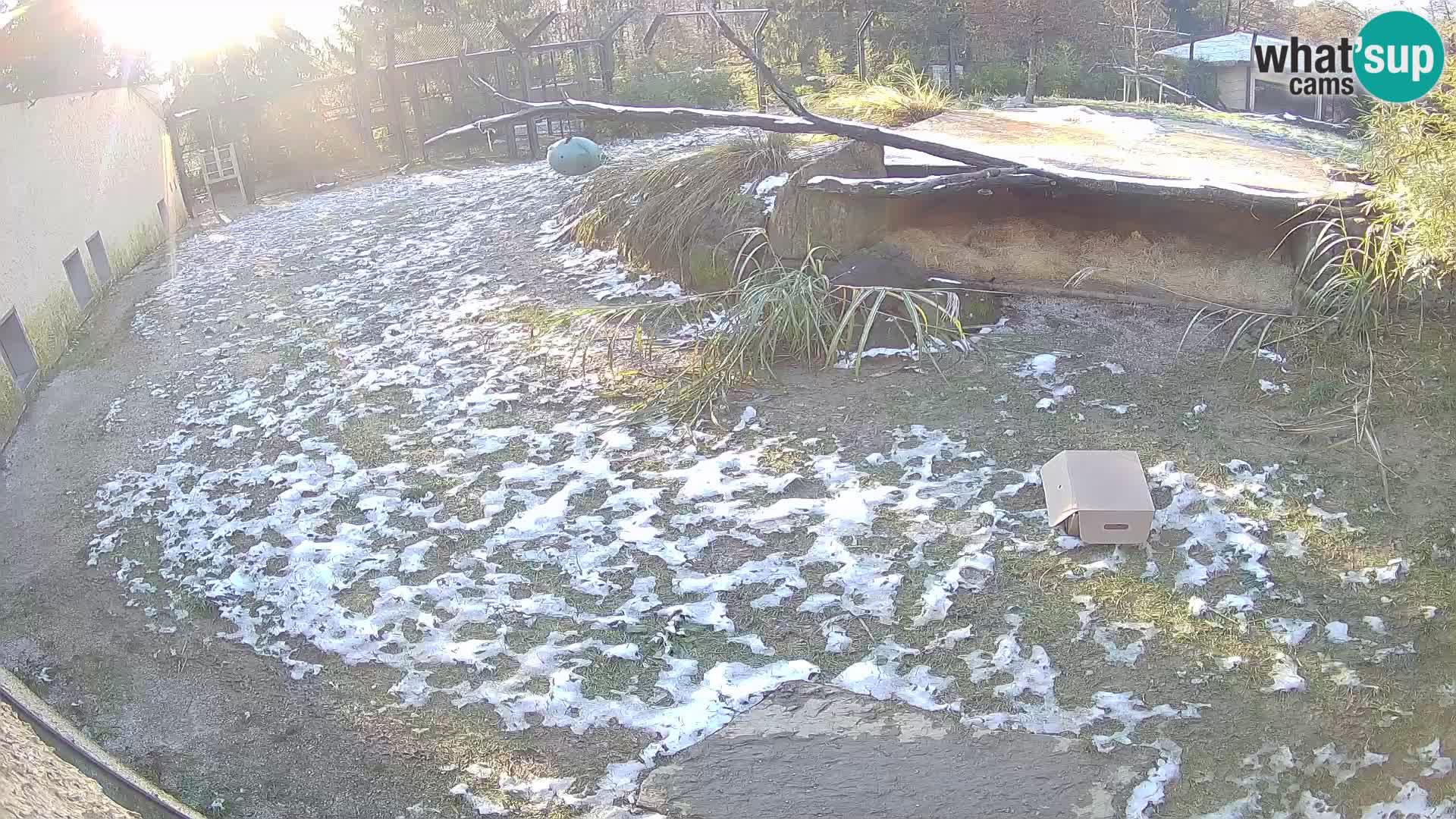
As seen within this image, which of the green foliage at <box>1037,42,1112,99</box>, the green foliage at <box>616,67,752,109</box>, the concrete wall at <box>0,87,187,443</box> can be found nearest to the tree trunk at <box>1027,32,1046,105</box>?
the green foliage at <box>1037,42,1112,99</box>

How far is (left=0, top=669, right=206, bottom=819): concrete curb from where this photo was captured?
232 cm

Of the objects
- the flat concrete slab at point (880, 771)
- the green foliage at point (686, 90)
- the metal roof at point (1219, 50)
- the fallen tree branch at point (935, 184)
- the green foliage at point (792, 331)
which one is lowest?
the flat concrete slab at point (880, 771)

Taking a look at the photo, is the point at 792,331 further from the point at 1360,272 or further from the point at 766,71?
the point at 1360,272

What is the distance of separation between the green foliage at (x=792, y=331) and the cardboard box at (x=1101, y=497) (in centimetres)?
130

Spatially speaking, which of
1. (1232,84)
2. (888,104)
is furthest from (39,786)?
(1232,84)

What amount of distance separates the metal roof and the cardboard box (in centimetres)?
1506

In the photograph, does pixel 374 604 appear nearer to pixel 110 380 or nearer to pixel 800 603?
pixel 800 603

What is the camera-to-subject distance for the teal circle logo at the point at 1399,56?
178 inches

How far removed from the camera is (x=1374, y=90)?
4887mm

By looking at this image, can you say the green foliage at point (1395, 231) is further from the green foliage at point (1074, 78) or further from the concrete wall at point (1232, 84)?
the concrete wall at point (1232, 84)

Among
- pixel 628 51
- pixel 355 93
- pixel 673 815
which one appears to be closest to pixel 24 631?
pixel 673 815

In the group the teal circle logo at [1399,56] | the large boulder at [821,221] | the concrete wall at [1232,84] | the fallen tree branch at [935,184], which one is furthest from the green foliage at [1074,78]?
the fallen tree branch at [935,184]

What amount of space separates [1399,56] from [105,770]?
6105mm

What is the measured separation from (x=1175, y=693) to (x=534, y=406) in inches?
121
